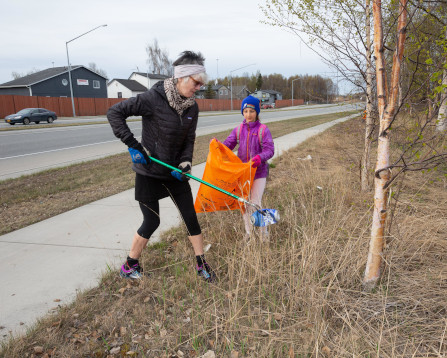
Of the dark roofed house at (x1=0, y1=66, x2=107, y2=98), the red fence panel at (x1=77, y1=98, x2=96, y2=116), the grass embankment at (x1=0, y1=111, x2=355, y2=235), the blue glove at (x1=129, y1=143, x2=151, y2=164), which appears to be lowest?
the grass embankment at (x1=0, y1=111, x2=355, y2=235)

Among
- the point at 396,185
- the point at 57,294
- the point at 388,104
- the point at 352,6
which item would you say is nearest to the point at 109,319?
the point at 57,294

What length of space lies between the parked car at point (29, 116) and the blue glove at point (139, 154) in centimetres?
2526

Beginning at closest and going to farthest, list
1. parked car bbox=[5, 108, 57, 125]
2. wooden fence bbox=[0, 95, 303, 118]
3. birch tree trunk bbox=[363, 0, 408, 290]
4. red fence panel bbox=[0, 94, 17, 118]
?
birch tree trunk bbox=[363, 0, 408, 290] → parked car bbox=[5, 108, 57, 125] → red fence panel bbox=[0, 94, 17, 118] → wooden fence bbox=[0, 95, 303, 118]

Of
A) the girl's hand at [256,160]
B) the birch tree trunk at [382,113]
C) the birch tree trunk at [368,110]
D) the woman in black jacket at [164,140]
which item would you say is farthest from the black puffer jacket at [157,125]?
the birch tree trunk at [368,110]

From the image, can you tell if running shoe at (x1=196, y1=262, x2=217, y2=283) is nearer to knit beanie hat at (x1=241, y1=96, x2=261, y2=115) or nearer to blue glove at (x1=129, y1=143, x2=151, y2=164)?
blue glove at (x1=129, y1=143, x2=151, y2=164)

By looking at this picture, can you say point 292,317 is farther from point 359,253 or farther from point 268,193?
point 268,193

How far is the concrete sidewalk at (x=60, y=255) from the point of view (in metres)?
2.83

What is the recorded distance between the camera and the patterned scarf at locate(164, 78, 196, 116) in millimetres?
2885

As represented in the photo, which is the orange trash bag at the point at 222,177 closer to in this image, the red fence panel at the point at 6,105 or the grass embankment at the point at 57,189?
the grass embankment at the point at 57,189

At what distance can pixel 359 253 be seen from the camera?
3.10 meters

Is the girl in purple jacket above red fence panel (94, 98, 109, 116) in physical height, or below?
below

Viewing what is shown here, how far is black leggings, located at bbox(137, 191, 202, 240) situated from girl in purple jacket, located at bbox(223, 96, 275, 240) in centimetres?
75

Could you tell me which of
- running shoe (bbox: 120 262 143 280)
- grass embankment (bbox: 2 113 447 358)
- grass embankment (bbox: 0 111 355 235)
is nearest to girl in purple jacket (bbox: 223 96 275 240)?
grass embankment (bbox: 2 113 447 358)

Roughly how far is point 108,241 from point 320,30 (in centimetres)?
417
